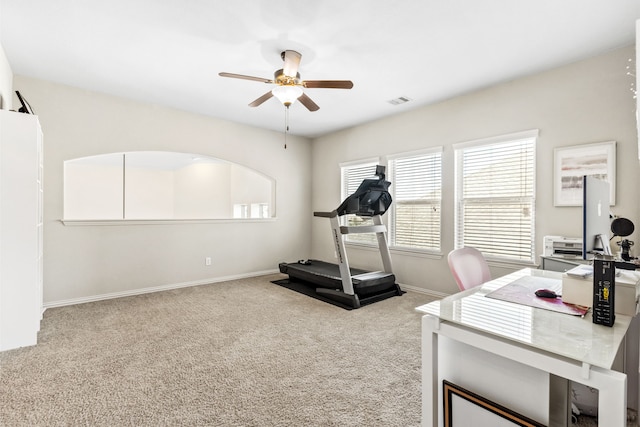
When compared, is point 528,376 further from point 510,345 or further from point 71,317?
point 71,317

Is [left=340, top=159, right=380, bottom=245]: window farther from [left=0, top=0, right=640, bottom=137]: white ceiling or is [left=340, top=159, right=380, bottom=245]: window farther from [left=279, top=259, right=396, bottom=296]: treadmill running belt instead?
[left=0, top=0, right=640, bottom=137]: white ceiling

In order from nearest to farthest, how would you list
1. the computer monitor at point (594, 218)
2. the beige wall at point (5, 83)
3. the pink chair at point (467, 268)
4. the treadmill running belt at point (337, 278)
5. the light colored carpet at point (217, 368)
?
the computer monitor at point (594, 218)
the light colored carpet at point (217, 368)
the pink chair at point (467, 268)
the beige wall at point (5, 83)
the treadmill running belt at point (337, 278)

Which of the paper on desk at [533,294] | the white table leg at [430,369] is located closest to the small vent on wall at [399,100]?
the paper on desk at [533,294]

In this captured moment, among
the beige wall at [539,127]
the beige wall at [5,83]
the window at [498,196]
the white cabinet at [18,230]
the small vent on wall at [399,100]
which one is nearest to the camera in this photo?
the white cabinet at [18,230]

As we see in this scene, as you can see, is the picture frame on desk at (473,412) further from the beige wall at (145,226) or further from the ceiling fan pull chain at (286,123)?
the beige wall at (145,226)

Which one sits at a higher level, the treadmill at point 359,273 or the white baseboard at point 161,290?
the treadmill at point 359,273

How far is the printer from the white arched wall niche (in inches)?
170

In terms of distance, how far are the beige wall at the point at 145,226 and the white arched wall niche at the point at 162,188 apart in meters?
0.16

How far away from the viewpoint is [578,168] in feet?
10.1

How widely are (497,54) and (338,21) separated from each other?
168cm

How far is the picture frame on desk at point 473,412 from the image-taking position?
1.15 metres

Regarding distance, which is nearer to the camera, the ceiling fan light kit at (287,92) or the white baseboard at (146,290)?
the ceiling fan light kit at (287,92)

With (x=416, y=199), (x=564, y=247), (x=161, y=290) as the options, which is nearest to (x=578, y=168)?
(x=564, y=247)

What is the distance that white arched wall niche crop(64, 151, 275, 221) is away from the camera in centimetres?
403
